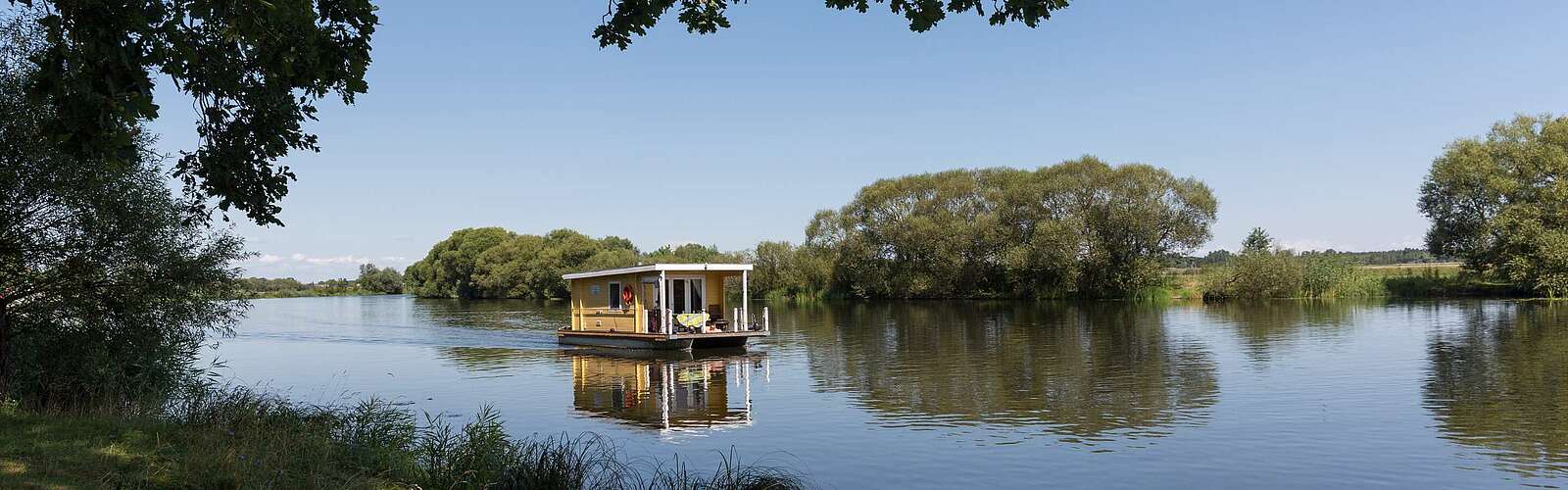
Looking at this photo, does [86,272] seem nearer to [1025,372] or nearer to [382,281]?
[1025,372]

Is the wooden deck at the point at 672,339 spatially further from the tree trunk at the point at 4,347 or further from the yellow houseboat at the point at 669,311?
the tree trunk at the point at 4,347

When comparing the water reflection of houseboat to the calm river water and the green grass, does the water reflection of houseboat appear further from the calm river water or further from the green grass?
the green grass

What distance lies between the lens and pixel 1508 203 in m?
47.4

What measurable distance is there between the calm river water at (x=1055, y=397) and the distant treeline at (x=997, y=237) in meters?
21.9

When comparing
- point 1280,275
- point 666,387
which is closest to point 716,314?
point 666,387

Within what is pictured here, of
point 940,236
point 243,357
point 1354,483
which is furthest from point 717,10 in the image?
point 940,236

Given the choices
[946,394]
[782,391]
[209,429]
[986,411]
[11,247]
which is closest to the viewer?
[209,429]

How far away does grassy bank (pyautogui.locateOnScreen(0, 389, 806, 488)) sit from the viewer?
7.18 metres

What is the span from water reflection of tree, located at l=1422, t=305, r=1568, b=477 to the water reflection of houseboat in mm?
9481

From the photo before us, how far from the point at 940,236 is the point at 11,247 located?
54.0m

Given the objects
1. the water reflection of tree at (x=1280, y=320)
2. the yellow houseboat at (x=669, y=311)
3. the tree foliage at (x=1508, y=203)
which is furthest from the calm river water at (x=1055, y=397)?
the tree foliage at (x=1508, y=203)

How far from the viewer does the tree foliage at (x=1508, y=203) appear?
43.6 meters

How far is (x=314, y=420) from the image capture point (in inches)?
413

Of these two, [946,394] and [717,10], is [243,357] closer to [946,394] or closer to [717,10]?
[946,394]
